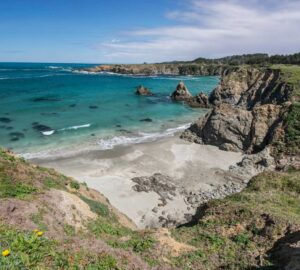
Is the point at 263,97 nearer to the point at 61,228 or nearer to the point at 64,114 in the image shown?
the point at 64,114

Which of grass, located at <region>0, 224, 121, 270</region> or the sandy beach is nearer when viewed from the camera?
grass, located at <region>0, 224, 121, 270</region>

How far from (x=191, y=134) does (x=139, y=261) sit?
34748 millimetres

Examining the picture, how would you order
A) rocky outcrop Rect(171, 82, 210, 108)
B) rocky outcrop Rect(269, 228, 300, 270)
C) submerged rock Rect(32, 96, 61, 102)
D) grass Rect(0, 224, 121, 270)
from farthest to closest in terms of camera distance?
rocky outcrop Rect(171, 82, 210, 108)
submerged rock Rect(32, 96, 61, 102)
rocky outcrop Rect(269, 228, 300, 270)
grass Rect(0, 224, 121, 270)

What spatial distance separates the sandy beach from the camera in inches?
1093

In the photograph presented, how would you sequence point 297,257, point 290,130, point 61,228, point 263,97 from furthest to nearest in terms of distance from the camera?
point 263,97, point 290,130, point 61,228, point 297,257

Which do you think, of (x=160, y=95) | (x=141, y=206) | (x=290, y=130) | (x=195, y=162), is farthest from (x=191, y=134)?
(x=160, y=95)

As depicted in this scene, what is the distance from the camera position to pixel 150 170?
117 ft

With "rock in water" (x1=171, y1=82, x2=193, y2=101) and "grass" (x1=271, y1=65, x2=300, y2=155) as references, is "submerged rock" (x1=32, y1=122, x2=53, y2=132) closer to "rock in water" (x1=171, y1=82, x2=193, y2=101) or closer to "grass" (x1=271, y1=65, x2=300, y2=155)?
"grass" (x1=271, y1=65, x2=300, y2=155)

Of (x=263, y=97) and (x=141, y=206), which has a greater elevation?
(x=263, y=97)

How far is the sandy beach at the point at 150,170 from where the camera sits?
27766 mm

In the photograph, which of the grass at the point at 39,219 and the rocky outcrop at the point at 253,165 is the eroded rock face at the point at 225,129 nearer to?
the rocky outcrop at the point at 253,165

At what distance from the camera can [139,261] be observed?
1315 cm

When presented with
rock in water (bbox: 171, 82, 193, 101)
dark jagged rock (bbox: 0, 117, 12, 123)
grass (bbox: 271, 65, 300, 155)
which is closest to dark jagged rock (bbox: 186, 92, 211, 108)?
rock in water (bbox: 171, 82, 193, 101)

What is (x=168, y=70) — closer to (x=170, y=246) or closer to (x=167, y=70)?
(x=167, y=70)
